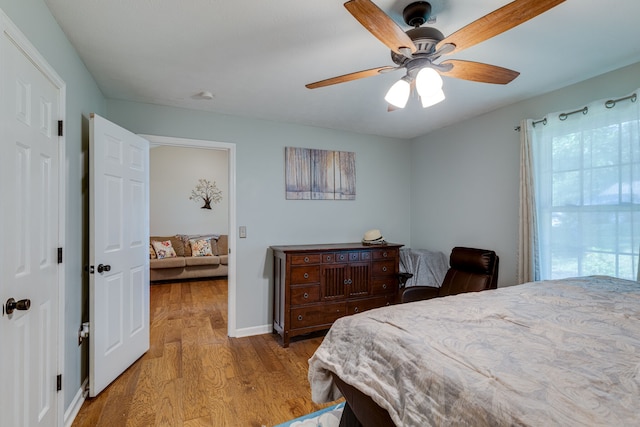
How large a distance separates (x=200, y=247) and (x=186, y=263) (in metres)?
0.43

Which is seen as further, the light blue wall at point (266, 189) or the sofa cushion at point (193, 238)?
the sofa cushion at point (193, 238)

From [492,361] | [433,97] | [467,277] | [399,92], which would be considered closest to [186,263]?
[467,277]

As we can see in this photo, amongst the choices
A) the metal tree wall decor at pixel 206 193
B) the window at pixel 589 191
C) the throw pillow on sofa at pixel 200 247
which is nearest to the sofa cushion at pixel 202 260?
the throw pillow on sofa at pixel 200 247

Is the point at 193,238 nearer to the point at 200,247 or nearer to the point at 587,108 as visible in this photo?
the point at 200,247

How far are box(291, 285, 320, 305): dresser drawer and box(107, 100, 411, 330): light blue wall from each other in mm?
509

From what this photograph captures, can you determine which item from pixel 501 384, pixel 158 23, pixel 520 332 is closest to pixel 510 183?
pixel 520 332

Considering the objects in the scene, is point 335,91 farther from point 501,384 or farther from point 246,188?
point 501,384

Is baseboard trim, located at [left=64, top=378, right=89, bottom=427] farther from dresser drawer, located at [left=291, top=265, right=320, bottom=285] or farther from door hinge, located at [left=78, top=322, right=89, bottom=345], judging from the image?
dresser drawer, located at [left=291, top=265, right=320, bottom=285]

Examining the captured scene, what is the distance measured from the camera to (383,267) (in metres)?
3.46

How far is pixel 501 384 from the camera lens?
805mm

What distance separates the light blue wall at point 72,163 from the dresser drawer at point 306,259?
1.67 meters

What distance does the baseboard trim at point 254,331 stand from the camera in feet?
10.7

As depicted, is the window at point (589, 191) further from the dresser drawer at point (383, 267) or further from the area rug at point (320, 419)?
the area rug at point (320, 419)

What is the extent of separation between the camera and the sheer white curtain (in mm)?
2115
